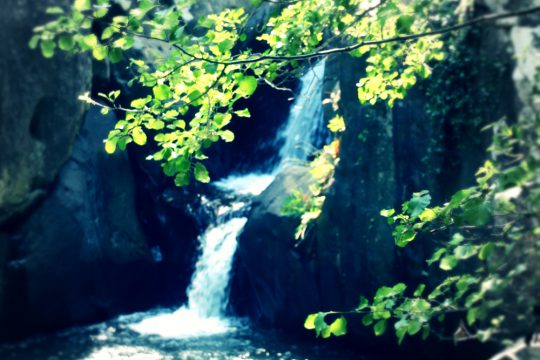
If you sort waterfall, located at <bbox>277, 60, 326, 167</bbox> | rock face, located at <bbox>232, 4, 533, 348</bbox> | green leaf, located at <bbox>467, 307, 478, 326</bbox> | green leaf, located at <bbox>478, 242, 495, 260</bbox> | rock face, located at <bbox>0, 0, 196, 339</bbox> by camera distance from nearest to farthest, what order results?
1. green leaf, located at <bbox>467, 307, 478, 326</bbox>
2. green leaf, located at <bbox>478, 242, 495, 260</bbox>
3. rock face, located at <bbox>232, 4, 533, 348</bbox>
4. rock face, located at <bbox>0, 0, 196, 339</bbox>
5. waterfall, located at <bbox>277, 60, 326, 167</bbox>

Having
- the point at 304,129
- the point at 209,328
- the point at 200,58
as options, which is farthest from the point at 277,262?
the point at 200,58

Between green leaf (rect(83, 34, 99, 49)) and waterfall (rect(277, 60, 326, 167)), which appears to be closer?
green leaf (rect(83, 34, 99, 49))

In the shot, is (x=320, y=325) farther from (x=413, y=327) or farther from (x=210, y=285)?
(x=210, y=285)

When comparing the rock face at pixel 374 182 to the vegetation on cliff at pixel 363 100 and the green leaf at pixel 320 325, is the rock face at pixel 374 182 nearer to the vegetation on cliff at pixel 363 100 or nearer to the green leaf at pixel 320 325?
the vegetation on cliff at pixel 363 100

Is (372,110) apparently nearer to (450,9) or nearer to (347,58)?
(347,58)

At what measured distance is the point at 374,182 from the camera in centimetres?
813

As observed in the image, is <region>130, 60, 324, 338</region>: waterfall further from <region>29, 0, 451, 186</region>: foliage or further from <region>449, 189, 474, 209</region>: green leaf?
<region>449, 189, 474, 209</region>: green leaf

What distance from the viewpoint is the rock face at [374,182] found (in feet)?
20.8

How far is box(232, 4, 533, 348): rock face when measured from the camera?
6352 mm

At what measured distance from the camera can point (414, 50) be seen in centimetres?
469

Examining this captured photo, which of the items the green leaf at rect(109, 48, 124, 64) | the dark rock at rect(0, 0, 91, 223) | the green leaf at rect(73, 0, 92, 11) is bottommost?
the green leaf at rect(109, 48, 124, 64)

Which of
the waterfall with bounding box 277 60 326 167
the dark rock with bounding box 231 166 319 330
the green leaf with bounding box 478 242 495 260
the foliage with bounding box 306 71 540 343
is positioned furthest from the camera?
the waterfall with bounding box 277 60 326 167

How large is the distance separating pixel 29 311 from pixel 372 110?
6.87 meters

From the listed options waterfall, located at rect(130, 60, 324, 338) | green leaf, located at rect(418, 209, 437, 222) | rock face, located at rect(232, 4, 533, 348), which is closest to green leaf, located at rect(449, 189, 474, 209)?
green leaf, located at rect(418, 209, 437, 222)
